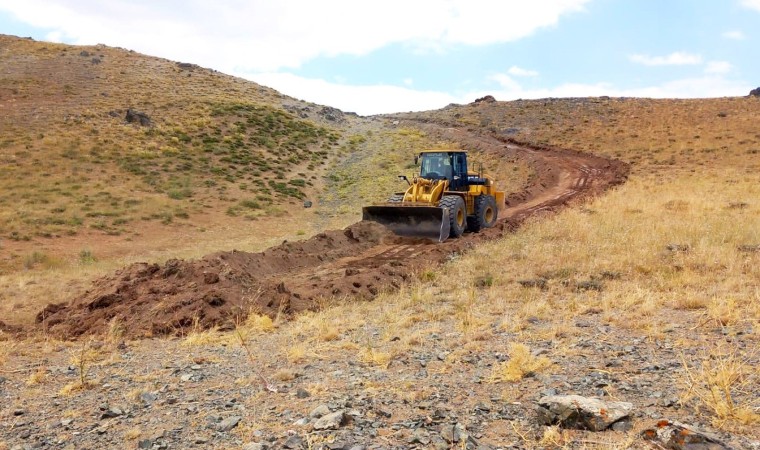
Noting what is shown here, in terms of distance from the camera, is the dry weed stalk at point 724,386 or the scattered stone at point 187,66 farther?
the scattered stone at point 187,66

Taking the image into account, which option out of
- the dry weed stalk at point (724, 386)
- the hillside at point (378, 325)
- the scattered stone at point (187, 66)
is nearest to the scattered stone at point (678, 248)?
the hillside at point (378, 325)

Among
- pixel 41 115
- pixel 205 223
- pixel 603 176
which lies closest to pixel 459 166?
pixel 205 223

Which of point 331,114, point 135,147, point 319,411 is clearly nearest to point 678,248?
point 319,411

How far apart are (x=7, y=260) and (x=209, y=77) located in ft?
166

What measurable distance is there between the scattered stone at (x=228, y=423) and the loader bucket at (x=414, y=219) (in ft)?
38.6

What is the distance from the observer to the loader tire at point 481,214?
61.9 ft

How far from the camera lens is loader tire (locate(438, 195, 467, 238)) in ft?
55.9

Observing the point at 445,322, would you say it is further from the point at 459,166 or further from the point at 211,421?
the point at 459,166

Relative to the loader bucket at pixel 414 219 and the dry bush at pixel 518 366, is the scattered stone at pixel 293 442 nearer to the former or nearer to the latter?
the dry bush at pixel 518 366

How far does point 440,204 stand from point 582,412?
1252cm

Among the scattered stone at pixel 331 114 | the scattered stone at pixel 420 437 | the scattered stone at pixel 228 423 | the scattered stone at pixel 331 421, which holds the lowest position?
the scattered stone at pixel 228 423

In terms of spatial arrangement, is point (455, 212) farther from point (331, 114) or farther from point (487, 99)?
point (487, 99)

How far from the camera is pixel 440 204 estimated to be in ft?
56.0

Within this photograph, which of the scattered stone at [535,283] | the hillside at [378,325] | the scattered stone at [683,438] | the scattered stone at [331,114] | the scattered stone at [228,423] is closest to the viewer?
the scattered stone at [683,438]
